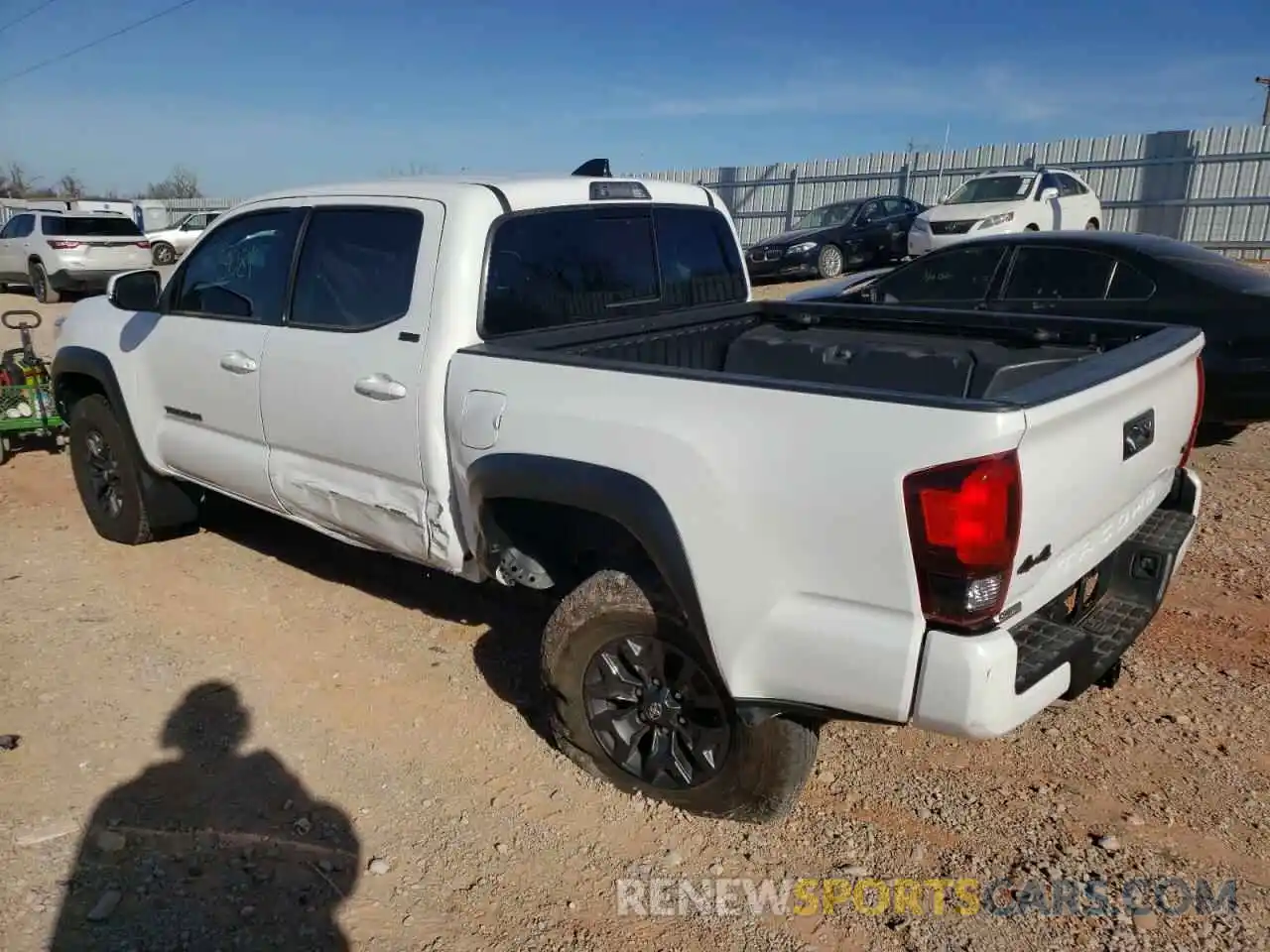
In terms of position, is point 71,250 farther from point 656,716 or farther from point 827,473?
point 827,473

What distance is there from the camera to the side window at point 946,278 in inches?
285

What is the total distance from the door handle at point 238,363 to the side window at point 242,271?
0.16m

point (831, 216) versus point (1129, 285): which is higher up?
point (1129, 285)

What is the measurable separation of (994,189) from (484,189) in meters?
14.8

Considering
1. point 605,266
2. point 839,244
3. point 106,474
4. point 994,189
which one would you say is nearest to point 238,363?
point 605,266

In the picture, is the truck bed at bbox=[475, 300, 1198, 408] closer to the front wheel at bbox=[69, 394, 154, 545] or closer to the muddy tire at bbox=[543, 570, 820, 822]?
the muddy tire at bbox=[543, 570, 820, 822]

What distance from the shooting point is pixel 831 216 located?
18844 mm

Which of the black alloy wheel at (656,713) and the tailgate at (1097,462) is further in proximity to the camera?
the black alloy wheel at (656,713)

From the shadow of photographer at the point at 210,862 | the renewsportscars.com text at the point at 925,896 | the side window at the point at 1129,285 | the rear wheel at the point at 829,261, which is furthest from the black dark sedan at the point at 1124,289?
the rear wheel at the point at 829,261

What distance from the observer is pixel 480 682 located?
158 inches

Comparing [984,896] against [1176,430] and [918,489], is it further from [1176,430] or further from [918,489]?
[1176,430]

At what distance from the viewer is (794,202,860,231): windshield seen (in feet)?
60.6

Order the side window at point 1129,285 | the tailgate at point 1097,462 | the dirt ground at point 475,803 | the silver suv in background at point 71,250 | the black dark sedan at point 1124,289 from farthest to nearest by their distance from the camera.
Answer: the silver suv in background at point 71,250 → the side window at point 1129,285 → the black dark sedan at point 1124,289 → the dirt ground at point 475,803 → the tailgate at point 1097,462

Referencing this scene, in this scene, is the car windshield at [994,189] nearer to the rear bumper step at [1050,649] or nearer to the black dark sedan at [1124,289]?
the black dark sedan at [1124,289]
